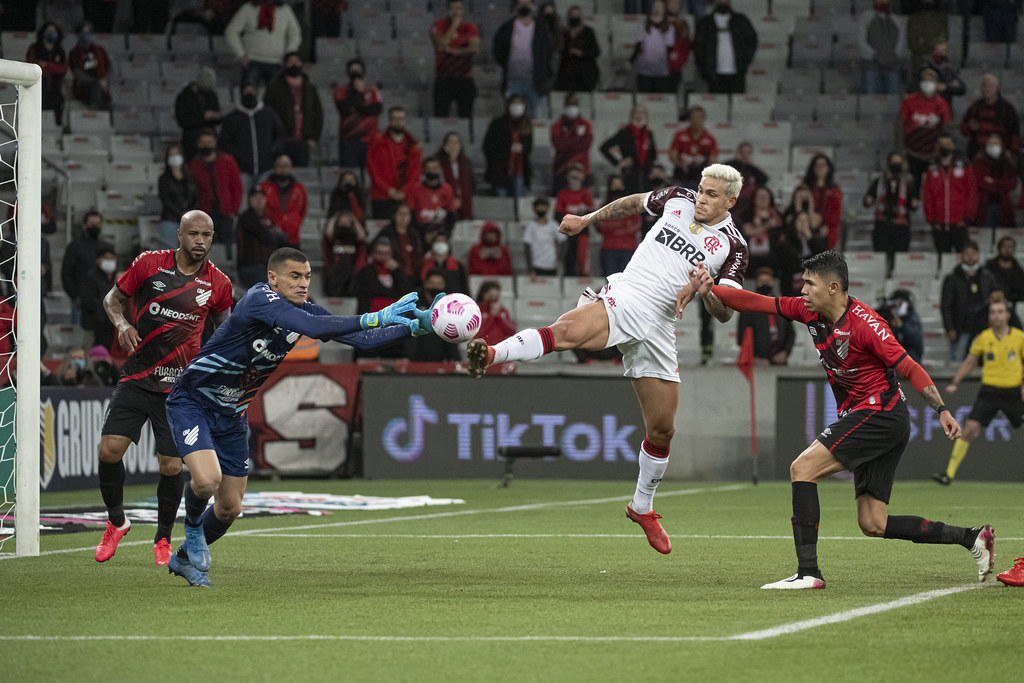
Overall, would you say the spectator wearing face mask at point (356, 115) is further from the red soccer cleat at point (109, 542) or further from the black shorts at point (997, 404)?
the red soccer cleat at point (109, 542)

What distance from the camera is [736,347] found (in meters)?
20.6

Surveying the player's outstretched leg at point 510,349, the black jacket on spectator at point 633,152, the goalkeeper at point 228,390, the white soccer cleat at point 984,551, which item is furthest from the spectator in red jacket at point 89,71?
the white soccer cleat at point 984,551

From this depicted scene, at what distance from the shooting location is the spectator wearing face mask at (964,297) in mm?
20172

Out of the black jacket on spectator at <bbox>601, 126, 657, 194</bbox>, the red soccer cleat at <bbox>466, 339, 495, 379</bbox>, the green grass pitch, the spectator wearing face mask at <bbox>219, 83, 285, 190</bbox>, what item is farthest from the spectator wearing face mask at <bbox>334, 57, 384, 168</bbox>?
the red soccer cleat at <bbox>466, 339, 495, 379</bbox>

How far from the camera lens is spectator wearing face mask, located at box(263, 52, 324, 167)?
21.8 meters

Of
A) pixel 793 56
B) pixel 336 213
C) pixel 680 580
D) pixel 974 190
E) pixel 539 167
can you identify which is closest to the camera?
pixel 680 580

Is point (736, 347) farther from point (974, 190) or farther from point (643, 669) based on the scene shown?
point (643, 669)

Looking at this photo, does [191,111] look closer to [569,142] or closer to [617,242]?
[569,142]

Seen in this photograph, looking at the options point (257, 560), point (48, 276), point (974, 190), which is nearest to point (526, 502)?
point (257, 560)

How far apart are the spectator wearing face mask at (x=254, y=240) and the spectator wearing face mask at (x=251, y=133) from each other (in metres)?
1.49

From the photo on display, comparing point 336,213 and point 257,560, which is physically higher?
point 336,213

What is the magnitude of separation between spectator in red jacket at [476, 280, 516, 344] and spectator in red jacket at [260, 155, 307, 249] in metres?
3.20

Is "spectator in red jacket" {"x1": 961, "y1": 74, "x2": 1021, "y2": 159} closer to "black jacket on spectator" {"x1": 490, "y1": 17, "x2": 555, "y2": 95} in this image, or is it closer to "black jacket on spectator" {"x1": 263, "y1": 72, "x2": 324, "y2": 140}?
"black jacket on spectator" {"x1": 490, "y1": 17, "x2": 555, "y2": 95}

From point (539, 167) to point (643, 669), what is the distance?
1867 cm
